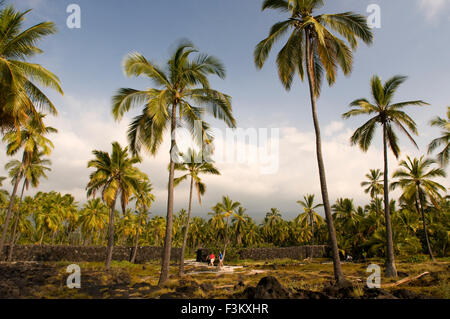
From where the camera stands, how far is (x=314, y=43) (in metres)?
12.2

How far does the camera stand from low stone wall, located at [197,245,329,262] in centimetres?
3205

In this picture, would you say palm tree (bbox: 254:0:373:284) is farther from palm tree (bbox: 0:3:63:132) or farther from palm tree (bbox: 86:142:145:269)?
palm tree (bbox: 86:142:145:269)

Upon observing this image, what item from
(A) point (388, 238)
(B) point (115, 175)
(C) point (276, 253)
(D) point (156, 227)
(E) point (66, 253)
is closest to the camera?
(A) point (388, 238)

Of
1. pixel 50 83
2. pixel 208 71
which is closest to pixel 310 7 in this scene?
pixel 208 71

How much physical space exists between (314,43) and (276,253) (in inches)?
1139

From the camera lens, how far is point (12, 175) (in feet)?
86.9

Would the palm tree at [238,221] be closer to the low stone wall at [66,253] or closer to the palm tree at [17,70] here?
the low stone wall at [66,253]

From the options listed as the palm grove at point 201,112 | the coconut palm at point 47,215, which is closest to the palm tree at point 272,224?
the palm grove at point 201,112

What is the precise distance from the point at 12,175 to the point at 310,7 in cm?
3161

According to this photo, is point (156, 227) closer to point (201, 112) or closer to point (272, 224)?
point (272, 224)

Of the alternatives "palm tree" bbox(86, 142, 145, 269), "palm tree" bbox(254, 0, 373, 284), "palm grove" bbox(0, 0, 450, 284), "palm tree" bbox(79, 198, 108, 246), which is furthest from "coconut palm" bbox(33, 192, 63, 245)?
"palm tree" bbox(254, 0, 373, 284)

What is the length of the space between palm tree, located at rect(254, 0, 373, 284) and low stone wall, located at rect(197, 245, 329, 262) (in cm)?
2413

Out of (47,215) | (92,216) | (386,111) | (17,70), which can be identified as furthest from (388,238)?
(47,215)
